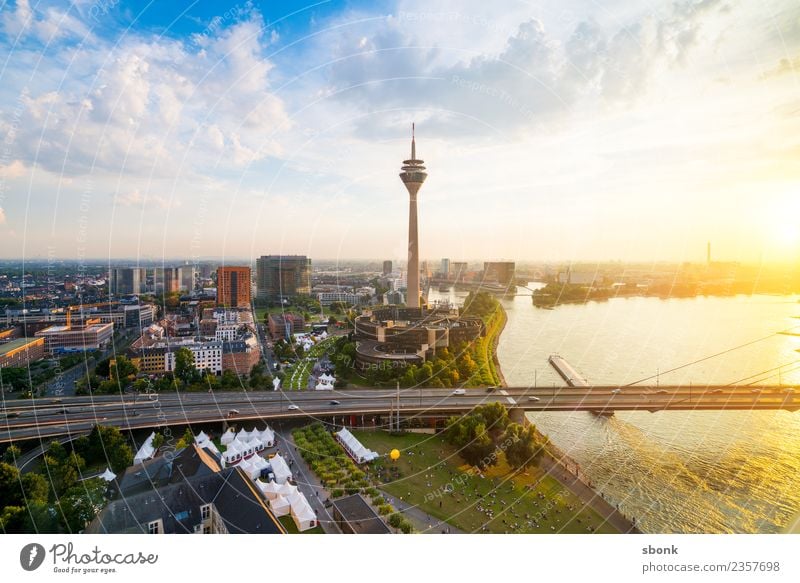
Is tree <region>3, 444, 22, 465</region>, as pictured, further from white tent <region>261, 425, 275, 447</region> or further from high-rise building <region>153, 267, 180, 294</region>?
high-rise building <region>153, 267, 180, 294</region>

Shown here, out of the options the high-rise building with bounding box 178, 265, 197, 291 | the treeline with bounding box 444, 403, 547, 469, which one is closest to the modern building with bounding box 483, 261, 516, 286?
the high-rise building with bounding box 178, 265, 197, 291

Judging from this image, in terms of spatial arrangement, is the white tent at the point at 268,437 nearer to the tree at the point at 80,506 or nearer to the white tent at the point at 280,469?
the white tent at the point at 280,469

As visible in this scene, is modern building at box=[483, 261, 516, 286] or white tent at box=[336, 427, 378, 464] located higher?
modern building at box=[483, 261, 516, 286]

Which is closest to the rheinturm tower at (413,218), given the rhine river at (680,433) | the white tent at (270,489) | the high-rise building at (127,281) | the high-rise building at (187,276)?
the rhine river at (680,433)

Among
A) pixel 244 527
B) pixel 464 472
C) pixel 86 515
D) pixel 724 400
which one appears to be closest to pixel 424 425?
pixel 464 472
